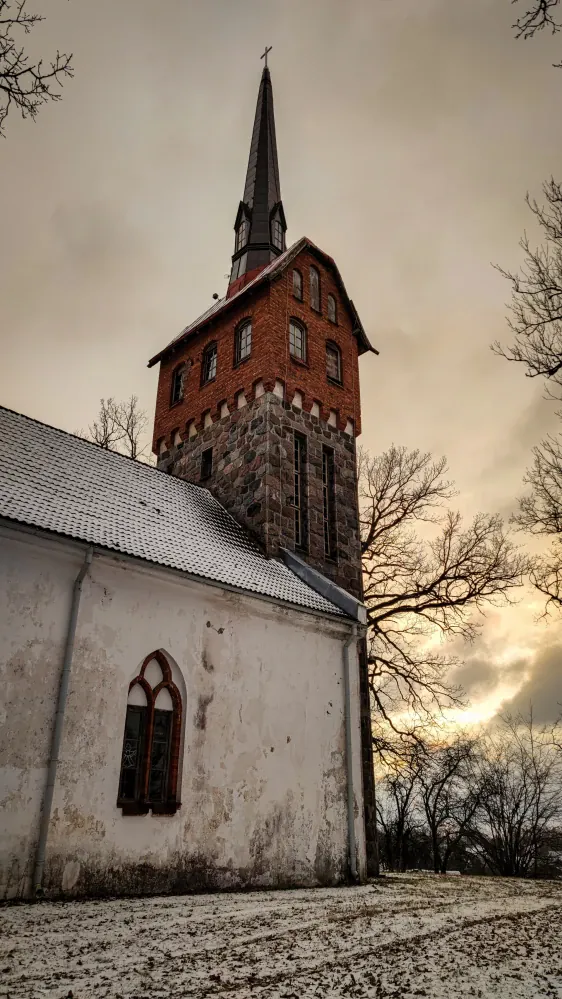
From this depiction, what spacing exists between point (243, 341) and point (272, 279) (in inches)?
70.4

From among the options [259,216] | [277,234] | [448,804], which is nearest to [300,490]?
[277,234]

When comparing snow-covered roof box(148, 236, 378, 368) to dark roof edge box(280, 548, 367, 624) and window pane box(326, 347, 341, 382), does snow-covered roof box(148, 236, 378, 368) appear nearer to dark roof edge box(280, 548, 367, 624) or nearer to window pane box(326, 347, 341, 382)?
window pane box(326, 347, 341, 382)

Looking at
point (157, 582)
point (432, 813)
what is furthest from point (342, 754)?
point (432, 813)

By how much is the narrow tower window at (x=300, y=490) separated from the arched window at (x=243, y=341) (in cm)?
277

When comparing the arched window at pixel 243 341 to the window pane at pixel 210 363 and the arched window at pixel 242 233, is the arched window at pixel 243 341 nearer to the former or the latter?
the window pane at pixel 210 363

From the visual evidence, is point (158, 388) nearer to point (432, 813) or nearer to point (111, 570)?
point (111, 570)

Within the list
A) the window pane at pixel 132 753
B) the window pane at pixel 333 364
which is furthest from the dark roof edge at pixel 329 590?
the window pane at pixel 333 364

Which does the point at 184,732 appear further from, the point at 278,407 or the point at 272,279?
the point at 272,279

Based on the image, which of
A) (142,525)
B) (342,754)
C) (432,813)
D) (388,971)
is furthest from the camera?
(432,813)

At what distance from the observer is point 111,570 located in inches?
377

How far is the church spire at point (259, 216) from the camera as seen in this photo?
68.8 ft

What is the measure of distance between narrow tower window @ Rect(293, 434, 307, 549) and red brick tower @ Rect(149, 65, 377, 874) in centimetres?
3

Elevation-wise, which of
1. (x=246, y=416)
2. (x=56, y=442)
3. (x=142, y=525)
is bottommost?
(x=142, y=525)

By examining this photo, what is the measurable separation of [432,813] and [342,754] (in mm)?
19751
